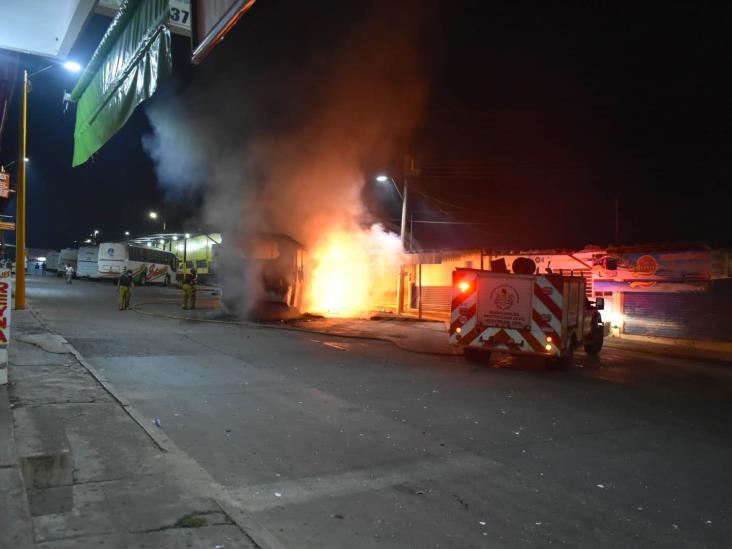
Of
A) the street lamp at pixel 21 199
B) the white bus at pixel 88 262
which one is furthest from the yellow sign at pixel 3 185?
the white bus at pixel 88 262

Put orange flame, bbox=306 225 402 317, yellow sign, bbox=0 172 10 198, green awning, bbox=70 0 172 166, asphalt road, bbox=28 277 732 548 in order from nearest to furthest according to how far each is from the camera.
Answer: green awning, bbox=70 0 172 166 < asphalt road, bbox=28 277 732 548 < yellow sign, bbox=0 172 10 198 < orange flame, bbox=306 225 402 317

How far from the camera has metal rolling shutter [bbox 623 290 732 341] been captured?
13250mm

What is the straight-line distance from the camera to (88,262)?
41.3 metres

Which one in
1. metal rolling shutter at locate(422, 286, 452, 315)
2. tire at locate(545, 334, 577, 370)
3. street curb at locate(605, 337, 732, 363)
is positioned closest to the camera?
tire at locate(545, 334, 577, 370)

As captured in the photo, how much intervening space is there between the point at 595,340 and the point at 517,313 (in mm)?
3625

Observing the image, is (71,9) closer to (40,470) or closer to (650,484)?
(40,470)

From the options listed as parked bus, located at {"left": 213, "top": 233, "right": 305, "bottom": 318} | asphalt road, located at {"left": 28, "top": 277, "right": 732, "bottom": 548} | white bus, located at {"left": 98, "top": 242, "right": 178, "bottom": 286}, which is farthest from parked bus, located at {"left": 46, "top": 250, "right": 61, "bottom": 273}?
asphalt road, located at {"left": 28, "top": 277, "right": 732, "bottom": 548}

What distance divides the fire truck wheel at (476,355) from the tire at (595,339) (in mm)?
3245

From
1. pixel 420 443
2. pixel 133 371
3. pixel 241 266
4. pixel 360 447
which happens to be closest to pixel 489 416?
pixel 420 443

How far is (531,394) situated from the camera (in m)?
7.71

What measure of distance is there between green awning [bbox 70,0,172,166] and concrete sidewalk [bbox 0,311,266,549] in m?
2.32

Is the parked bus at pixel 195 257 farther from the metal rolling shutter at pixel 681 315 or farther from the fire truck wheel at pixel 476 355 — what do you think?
the fire truck wheel at pixel 476 355

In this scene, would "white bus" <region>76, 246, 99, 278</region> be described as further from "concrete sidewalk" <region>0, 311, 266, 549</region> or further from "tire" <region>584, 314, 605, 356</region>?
"concrete sidewalk" <region>0, 311, 266, 549</region>

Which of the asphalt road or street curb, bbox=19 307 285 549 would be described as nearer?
street curb, bbox=19 307 285 549
